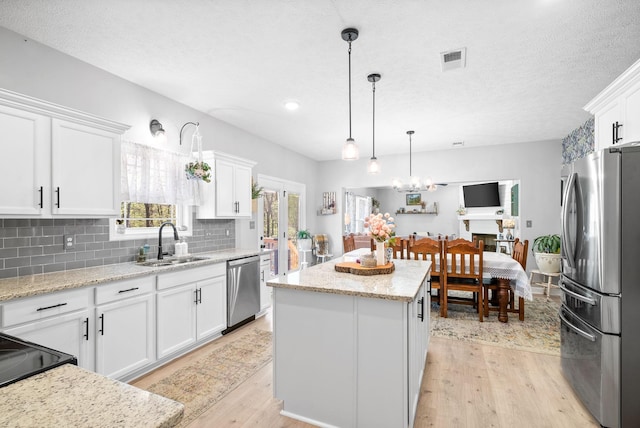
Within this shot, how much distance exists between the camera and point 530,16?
221 cm

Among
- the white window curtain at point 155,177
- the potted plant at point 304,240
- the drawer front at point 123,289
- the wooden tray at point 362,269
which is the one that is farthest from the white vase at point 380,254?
the potted plant at point 304,240

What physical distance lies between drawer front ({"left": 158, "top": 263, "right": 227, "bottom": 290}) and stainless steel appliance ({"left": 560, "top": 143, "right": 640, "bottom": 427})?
3160 millimetres

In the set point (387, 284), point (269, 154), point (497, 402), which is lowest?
point (497, 402)

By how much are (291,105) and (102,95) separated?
1887 millimetres

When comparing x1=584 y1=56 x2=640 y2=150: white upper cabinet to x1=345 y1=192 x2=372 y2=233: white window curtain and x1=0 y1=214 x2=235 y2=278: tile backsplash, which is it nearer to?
x1=0 y1=214 x2=235 y2=278: tile backsplash

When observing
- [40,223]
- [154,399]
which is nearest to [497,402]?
[154,399]

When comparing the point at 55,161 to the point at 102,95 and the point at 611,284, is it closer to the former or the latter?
the point at 102,95

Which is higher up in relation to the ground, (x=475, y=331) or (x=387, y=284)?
(x=387, y=284)

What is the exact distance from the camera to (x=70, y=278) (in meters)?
2.38

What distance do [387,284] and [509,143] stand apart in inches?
194

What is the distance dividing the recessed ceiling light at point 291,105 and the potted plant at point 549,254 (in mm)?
4388

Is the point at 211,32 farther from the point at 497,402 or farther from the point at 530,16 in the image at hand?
the point at 497,402

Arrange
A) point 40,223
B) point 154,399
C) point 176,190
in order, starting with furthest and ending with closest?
point 176,190
point 40,223
point 154,399

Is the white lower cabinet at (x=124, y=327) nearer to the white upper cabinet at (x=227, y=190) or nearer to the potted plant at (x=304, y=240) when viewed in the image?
the white upper cabinet at (x=227, y=190)
